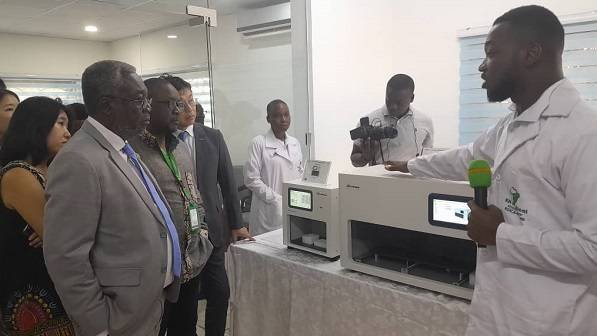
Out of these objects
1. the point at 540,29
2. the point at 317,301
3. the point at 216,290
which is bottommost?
the point at 216,290

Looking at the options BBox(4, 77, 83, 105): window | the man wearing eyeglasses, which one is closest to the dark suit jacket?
the man wearing eyeglasses

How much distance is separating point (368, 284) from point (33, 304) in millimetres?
1052

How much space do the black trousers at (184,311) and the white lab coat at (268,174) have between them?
108cm

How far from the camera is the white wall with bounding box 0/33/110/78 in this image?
3354 millimetres

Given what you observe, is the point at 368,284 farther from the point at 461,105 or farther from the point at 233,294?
the point at 461,105

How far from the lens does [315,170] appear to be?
1.73 metres

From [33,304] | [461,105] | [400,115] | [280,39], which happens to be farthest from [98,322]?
[461,105]

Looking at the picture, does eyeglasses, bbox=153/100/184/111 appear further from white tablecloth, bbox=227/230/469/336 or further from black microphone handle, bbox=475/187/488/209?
black microphone handle, bbox=475/187/488/209

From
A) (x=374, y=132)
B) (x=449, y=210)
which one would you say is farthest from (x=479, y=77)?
(x=449, y=210)

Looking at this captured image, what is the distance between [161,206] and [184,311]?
1.97ft

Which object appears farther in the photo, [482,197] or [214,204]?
[214,204]

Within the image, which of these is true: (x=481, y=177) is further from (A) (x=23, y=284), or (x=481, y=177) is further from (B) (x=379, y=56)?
(B) (x=379, y=56)

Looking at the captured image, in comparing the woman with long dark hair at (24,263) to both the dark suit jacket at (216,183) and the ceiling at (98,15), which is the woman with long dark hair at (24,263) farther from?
the ceiling at (98,15)

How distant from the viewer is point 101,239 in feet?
3.87
